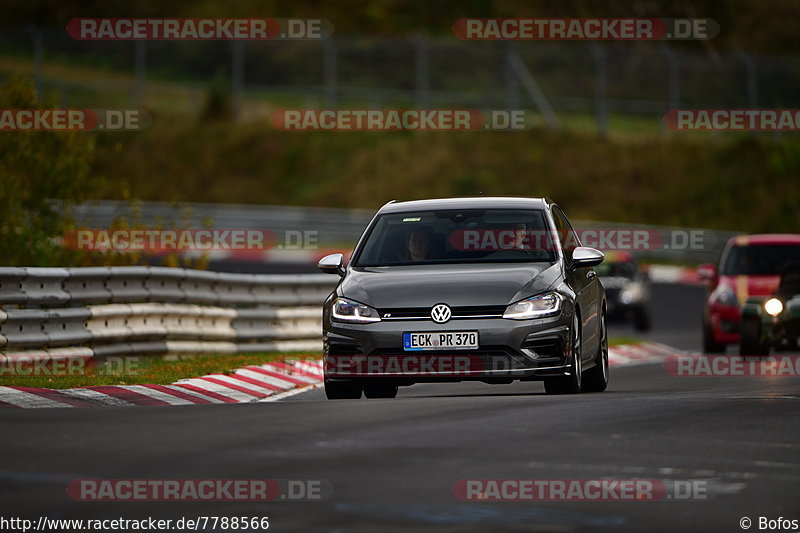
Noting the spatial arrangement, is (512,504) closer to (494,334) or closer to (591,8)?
(494,334)

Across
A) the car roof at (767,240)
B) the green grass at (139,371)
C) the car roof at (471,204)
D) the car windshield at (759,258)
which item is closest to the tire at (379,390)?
the car roof at (471,204)

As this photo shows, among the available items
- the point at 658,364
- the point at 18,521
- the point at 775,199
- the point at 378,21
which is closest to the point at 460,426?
the point at 18,521

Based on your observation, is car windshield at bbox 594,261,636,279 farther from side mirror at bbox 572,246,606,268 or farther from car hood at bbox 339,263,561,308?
car hood at bbox 339,263,561,308

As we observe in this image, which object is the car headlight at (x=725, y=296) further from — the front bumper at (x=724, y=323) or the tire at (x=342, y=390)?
the tire at (x=342, y=390)

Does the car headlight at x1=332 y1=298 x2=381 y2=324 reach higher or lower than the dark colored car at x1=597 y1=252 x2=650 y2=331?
higher

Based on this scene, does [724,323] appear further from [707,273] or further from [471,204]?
[471,204]

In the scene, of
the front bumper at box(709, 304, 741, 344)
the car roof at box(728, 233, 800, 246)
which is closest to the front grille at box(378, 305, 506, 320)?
the front bumper at box(709, 304, 741, 344)

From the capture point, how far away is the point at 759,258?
2208cm

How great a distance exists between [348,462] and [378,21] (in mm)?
68678

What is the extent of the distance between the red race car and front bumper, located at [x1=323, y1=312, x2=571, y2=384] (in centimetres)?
907

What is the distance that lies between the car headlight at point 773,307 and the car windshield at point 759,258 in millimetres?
2067

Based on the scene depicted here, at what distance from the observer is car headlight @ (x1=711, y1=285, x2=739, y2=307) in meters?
21.7

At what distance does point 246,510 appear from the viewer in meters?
7.75

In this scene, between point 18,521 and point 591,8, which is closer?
point 18,521
